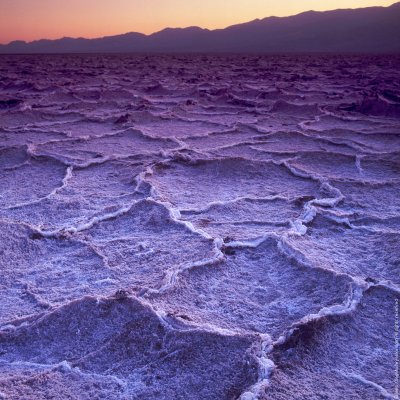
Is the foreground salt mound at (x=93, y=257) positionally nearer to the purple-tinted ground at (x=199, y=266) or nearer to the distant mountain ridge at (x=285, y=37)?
the purple-tinted ground at (x=199, y=266)

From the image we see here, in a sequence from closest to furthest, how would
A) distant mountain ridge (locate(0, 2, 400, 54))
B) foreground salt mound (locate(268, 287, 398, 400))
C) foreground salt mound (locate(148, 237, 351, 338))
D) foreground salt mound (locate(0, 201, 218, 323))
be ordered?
foreground salt mound (locate(268, 287, 398, 400)) < foreground salt mound (locate(148, 237, 351, 338)) < foreground salt mound (locate(0, 201, 218, 323)) < distant mountain ridge (locate(0, 2, 400, 54))

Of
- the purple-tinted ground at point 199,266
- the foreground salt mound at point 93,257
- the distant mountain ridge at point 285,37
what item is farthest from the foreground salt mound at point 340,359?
the distant mountain ridge at point 285,37

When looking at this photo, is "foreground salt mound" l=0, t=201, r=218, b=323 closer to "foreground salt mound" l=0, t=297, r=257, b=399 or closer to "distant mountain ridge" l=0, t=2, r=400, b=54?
"foreground salt mound" l=0, t=297, r=257, b=399

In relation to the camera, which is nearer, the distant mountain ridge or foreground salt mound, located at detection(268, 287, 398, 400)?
foreground salt mound, located at detection(268, 287, 398, 400)

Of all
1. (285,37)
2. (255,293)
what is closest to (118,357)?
(255,293)

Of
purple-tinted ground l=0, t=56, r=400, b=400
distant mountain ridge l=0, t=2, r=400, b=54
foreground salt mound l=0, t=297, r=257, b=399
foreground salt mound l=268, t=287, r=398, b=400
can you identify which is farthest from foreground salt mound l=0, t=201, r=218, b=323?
distant mountain ridge l=0, t=2, r=400, b=54

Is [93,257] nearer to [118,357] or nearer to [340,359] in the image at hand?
[118,357]
